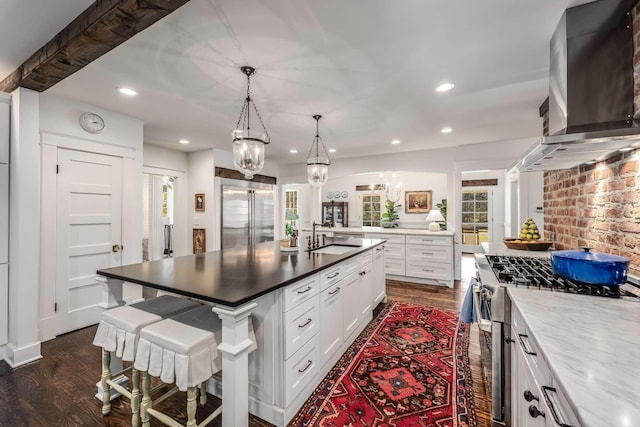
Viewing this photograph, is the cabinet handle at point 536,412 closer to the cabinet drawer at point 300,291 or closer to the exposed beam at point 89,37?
the cabinet drawer at point 300,291

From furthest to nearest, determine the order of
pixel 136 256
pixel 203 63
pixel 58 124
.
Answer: pixel 136 256 < pixel 58 124 < pixel 203 63

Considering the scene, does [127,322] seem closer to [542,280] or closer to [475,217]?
[542,280]

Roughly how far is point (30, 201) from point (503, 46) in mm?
4137

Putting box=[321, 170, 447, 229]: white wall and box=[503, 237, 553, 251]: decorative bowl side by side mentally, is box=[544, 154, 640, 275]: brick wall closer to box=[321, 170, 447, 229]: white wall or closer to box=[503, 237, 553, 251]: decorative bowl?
box=[503, 237, 553, 251]: decorative bowl

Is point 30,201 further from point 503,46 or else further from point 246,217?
point 503,46

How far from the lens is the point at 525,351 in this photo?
3.69ft

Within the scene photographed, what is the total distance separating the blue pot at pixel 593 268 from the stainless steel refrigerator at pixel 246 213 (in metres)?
4.96

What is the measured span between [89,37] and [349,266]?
8.21 ft

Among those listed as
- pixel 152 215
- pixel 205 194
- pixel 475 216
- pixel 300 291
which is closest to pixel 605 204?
pixel 300 291

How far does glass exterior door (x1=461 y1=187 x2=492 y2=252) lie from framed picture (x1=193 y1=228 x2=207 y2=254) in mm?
7022

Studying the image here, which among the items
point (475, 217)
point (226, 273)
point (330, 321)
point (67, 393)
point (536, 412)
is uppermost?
point (475, 217)

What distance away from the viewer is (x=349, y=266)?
2.61 metres

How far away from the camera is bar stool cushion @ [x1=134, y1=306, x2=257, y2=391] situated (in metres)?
1.35

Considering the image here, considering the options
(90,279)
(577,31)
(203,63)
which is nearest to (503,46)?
(577,31)
